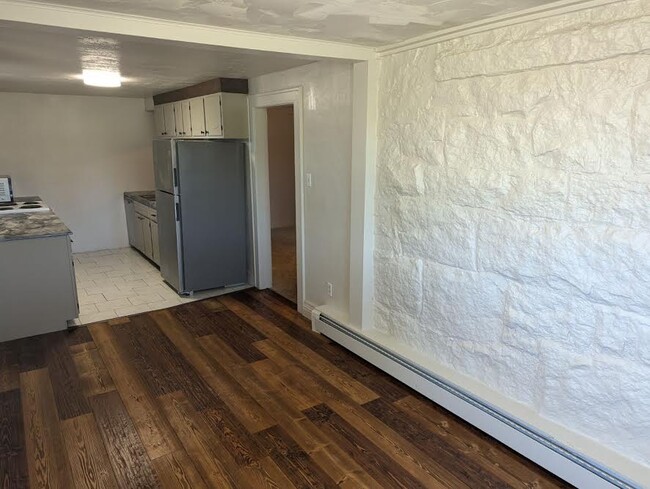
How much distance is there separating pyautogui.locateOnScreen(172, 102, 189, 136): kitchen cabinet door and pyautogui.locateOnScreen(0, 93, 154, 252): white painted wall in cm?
152

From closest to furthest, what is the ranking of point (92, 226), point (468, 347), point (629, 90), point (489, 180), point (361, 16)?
point (629, 90), point (361, 16), point (489, 180), point (468, 347), point (92, 226)

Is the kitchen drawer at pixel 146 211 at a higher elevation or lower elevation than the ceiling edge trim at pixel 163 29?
lower

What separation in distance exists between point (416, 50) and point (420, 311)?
1.56 m

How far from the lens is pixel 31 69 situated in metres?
3.84

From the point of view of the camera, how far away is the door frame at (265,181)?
3941 mm

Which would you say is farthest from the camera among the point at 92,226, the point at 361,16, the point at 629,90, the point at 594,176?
the point at 92,226

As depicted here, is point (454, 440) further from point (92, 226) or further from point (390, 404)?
point (92, 226)

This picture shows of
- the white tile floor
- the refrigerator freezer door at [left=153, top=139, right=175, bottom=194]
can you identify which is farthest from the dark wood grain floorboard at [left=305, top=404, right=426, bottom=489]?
the refrigerator freezer door at [left=153, top=139, right=175, bottom=194]

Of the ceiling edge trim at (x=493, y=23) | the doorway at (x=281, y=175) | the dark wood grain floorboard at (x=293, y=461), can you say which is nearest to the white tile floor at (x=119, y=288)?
the doorway at (x=281, y=175)

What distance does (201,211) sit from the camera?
15.0ft

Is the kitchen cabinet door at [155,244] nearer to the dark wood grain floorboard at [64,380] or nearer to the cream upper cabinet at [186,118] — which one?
the cream upper cabinet at [186,118]

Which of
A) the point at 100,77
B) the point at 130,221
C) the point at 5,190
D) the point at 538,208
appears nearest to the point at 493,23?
the point at 538,208

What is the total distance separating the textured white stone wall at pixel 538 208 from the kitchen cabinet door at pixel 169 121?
10.6ft

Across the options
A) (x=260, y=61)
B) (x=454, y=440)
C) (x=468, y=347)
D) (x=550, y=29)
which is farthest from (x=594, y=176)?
(x=260, y=61)
